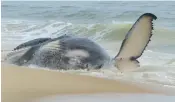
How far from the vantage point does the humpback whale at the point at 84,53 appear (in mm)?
4219

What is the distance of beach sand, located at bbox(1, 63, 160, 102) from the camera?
11.1 ft

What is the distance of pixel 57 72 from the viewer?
4.17 metres

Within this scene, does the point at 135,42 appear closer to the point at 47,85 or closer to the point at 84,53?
the point at 84,53

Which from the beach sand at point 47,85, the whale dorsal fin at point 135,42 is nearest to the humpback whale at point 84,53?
the whale dorsal fin at point 135,42

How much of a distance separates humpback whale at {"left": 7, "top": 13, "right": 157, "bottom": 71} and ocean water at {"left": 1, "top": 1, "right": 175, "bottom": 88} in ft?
0.67

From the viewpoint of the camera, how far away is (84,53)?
4.44 metres

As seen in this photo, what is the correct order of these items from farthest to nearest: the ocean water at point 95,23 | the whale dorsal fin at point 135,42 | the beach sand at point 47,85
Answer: the ocean water at point 95,23
the whale dorsal fin at point 135,42
the beach sand at point 47,85

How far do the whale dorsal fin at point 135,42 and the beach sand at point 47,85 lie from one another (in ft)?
1.29

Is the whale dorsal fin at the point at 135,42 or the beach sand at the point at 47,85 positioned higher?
the whale dorsal fin at the point at 135,42

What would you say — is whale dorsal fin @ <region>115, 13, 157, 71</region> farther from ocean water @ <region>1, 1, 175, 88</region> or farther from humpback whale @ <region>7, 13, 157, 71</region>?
ocean water @ <region>1, 1, 175, 88</region>

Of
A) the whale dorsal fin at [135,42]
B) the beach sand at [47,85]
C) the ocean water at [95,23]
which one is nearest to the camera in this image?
the beach sand at [47,85]

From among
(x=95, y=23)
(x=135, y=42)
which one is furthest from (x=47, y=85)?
(x=95, y=23)

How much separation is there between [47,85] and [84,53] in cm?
89

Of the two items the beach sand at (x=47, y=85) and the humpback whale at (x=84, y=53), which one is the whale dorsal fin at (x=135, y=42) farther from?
the beach sand at (x=47, y=85)
